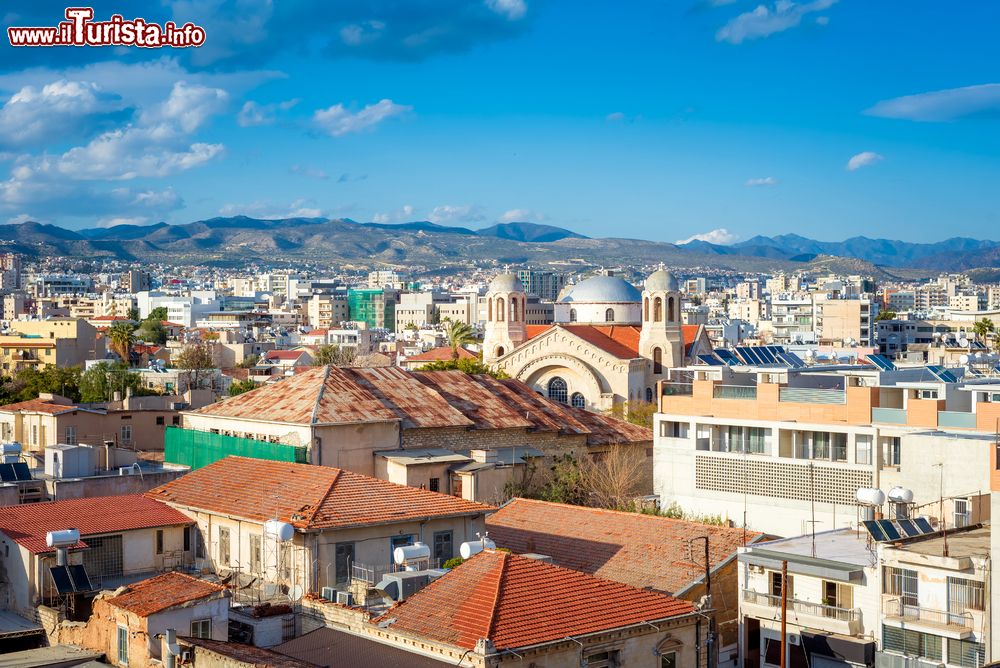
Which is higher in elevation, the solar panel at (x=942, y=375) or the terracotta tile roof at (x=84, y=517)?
the solar panel at (x=942, y=375)

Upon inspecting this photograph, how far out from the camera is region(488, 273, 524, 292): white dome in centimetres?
7481

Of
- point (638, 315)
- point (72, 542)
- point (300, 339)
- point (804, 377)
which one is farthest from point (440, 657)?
point (300, 339)

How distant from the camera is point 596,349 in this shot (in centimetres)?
6550

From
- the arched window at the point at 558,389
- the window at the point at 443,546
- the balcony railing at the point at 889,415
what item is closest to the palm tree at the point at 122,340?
the arched window at the point at 558,389

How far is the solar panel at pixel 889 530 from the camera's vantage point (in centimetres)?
2044

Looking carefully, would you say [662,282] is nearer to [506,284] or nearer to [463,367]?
[506,284]

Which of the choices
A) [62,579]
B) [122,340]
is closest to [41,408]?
[62,579]

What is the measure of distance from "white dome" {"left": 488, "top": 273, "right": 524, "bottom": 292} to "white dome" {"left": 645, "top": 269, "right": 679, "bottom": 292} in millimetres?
8861

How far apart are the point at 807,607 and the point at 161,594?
10576mm

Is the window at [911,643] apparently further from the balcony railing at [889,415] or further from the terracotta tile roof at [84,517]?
the terracotta tile roof at [84,517]

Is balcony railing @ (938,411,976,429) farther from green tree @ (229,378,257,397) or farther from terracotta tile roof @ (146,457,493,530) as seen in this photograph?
green tree @ (229,378,257,397)

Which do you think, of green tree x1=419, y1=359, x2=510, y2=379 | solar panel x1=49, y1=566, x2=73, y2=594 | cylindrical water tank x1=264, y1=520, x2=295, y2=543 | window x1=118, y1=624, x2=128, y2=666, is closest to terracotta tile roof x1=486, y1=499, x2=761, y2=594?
cylindrical water tank x1=264, y1=520, x2=295, y2=543

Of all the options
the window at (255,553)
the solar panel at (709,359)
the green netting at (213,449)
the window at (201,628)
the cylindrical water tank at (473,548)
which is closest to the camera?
the window at (201,628)

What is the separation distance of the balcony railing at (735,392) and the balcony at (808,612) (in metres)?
11.9
